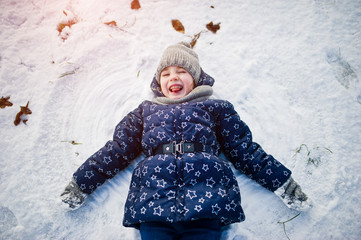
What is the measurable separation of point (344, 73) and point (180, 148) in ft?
5.74

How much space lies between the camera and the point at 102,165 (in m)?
1.49

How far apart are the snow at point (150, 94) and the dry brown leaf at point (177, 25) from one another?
0.05m

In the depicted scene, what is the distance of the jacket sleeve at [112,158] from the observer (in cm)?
148

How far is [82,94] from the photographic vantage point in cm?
194

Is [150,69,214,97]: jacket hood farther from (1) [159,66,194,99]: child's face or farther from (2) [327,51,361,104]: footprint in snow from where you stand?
(2) [327,51,361,104]: footprint in snow

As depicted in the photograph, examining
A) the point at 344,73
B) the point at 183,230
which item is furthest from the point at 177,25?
the point at 183,230

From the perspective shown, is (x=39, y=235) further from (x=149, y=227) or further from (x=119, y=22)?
(x=119, y=22)

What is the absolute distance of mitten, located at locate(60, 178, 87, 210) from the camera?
1.48 metres

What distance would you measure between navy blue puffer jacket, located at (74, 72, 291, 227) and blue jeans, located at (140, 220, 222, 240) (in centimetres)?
8

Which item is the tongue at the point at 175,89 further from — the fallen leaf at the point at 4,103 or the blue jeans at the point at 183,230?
the fallen leaf at the point at 4,103

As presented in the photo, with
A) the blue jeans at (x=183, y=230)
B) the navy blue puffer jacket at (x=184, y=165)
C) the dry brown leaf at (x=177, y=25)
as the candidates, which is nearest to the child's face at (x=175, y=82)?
the navy blue puffer jacket at (x=184, y=165)

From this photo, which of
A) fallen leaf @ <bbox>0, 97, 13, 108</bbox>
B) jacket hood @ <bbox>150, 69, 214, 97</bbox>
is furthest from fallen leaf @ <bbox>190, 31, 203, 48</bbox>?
fallen leaf @ <bbox>0, 97, 13, 108</bbox>

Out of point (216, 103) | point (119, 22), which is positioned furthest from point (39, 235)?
point (119, 22)

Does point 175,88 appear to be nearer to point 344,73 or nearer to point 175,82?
point 175,82
